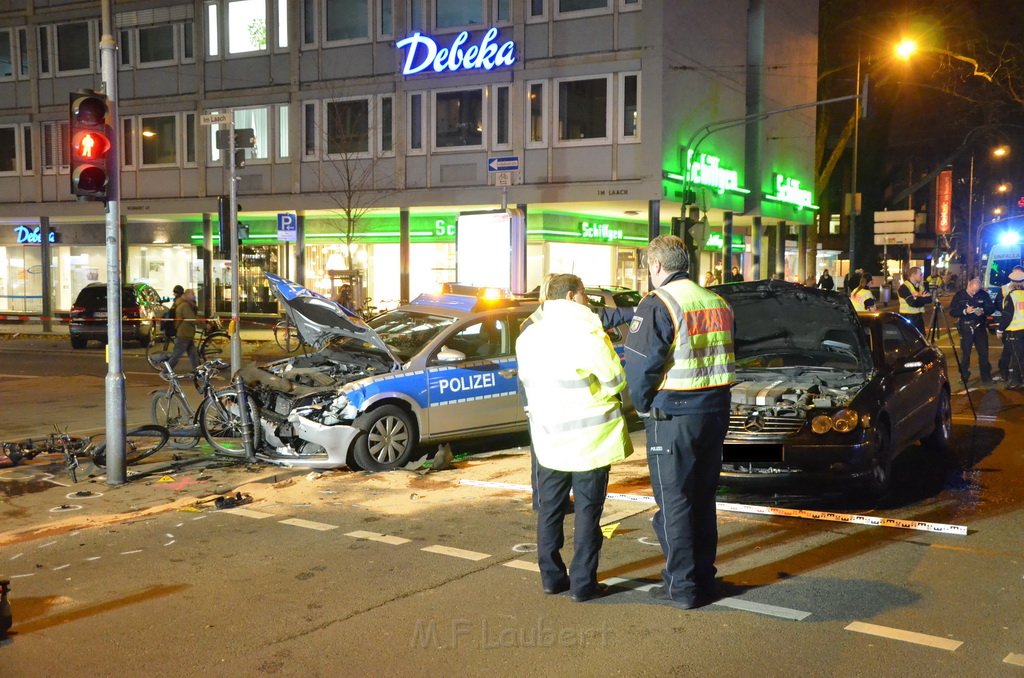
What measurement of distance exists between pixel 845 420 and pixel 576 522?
3080 millimetres

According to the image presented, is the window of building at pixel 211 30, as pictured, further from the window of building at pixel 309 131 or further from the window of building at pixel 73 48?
the window of building at pixel 73 48

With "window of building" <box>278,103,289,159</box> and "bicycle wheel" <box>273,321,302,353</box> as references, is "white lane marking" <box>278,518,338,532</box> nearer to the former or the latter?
"bicycle wheel" <box>273,321,302,353</box>

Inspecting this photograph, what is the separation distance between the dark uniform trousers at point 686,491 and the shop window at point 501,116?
71.8ft

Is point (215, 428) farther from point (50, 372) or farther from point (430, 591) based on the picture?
point (50, 372)

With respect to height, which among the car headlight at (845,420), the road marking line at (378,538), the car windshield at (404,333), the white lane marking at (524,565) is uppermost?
the car windshield at (404,333)

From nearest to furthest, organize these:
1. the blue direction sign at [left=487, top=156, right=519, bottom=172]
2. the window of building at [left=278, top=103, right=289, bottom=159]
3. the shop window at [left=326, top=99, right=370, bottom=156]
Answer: the blue direction sign at [left=487, top=156, right=519, bottom=172], the shop window at [left=326, top=99, right=370, bottom=156], the window of building at [left=278, top=103, right=289, bottom=159]

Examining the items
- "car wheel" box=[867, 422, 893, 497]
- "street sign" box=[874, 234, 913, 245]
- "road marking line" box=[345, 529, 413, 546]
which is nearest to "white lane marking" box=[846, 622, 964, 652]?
"car wheel" box=[867, 422, 893, 497]

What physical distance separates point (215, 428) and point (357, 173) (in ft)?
64.0

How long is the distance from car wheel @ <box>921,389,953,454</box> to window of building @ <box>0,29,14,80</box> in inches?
1318

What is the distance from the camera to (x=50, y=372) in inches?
741

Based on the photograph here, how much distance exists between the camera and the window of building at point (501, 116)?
1032 inches

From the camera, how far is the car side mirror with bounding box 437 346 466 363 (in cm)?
944

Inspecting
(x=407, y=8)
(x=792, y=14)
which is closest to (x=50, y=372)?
(x=407, y=8)

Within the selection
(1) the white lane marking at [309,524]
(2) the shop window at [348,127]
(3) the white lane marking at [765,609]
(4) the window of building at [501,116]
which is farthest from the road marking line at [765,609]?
(2) the shop window at [348,127]
